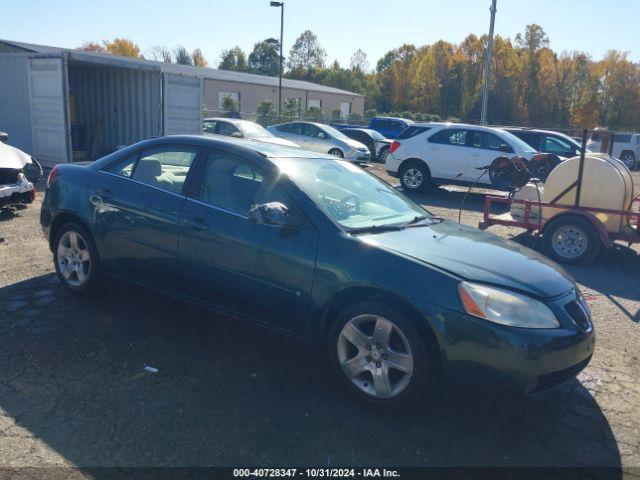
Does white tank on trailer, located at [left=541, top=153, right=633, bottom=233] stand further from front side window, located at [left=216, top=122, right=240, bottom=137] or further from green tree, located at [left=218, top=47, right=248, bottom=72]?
green tree, located at [left=218, top=47, right=248, bottom=72]

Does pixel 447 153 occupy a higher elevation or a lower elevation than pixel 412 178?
higher

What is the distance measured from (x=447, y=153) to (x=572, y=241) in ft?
20.1

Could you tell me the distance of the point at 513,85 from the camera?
63031 millimetres

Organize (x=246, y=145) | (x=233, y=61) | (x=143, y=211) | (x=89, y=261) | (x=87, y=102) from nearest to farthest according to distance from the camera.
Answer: (x=246, y=145), (x=143, y=211), (x=89, y=261), (x=87, y=102), (x=233, y=61)

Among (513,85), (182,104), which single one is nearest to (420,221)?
(182,104)

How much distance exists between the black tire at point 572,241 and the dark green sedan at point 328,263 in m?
3.67

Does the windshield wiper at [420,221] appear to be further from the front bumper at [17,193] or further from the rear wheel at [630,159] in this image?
the rear wheel at [630,159]

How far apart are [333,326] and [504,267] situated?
113 centimetres

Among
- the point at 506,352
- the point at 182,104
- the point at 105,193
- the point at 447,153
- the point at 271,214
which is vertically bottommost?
the point at 506,352

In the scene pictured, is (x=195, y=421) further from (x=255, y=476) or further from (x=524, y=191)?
(x=524, y=191)

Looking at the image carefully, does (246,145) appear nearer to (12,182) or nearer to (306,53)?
(12,182)

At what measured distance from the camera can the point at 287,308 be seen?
3.69 m

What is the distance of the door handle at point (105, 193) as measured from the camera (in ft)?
15.5

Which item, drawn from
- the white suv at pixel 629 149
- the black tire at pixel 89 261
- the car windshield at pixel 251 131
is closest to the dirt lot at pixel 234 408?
the black tire at pixel 89 261
